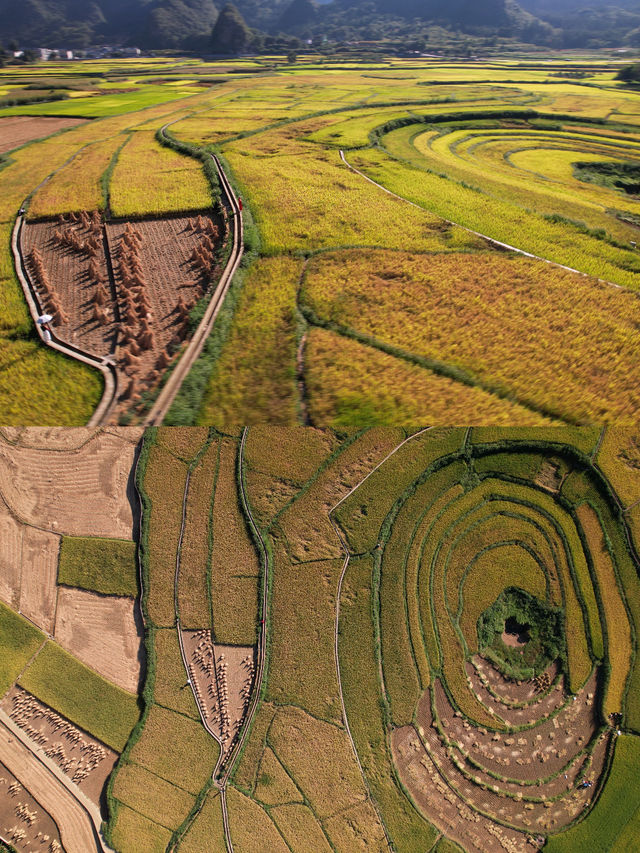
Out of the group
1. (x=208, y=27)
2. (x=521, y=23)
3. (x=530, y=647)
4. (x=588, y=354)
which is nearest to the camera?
(x=588, y=354)

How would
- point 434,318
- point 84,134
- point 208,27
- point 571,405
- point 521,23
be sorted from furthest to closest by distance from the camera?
point 521,23 < point 208,27 < point 84,134 < point 434,318 < point 571,405

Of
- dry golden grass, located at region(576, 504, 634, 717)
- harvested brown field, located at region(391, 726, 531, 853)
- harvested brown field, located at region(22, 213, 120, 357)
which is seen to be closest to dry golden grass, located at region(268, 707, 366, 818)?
harvested brown field, located at region(391, 726, 531, 853)

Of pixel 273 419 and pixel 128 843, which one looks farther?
pixel 128 843

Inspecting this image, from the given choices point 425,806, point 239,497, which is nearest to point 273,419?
point 239,497

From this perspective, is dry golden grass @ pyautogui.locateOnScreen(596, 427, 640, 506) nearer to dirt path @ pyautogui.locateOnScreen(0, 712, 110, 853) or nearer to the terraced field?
the terraced field

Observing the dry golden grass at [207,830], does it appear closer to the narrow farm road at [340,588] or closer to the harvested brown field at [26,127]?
the narrow farm road at [340,588]

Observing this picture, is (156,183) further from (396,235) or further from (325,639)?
(325,639)

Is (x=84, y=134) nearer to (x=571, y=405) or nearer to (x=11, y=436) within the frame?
(x=11, y=436)
